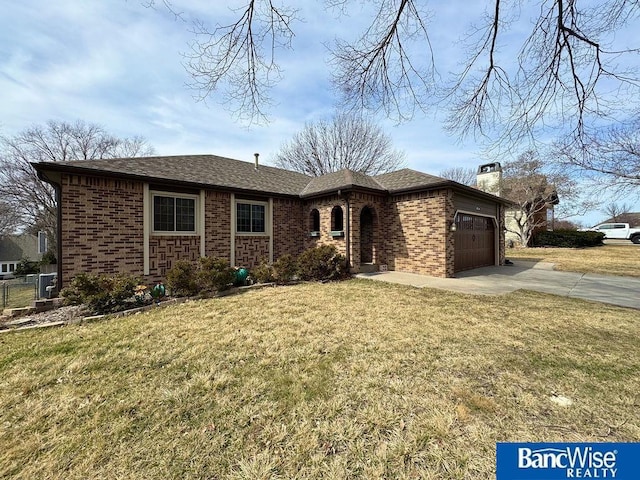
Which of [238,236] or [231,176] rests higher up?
[231,176]

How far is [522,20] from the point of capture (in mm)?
4531

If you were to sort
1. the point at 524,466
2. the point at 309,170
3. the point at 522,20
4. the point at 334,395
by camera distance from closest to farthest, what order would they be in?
the point at 524,466 < the point at 334,395 < the point at 522,20 < the point at 309,170

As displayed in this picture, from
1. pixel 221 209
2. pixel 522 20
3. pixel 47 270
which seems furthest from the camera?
pixel 47 270

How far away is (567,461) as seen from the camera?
2072 mm

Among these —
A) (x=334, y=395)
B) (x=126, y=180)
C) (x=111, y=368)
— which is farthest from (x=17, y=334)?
(x=334, y=395)

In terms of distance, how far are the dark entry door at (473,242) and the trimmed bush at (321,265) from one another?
200 inches

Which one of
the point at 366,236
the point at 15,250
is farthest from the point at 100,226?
the point at 15,250

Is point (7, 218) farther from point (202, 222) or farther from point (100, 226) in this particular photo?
point (202, 222)

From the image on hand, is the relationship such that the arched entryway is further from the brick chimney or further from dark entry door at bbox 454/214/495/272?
the brick chimney

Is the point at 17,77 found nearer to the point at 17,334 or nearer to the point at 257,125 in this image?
the point at 17,334

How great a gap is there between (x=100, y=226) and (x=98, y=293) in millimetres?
2998

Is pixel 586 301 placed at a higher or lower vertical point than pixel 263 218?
lower

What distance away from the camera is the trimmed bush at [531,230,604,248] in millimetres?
23234

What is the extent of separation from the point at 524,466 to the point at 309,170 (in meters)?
27.2
